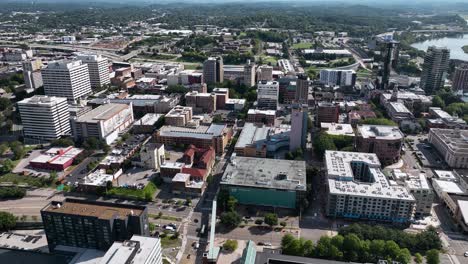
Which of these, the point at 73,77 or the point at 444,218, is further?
the point at 73,77

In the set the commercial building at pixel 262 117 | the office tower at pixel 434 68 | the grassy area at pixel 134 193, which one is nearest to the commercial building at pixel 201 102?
the commercial building at pixel 262 117

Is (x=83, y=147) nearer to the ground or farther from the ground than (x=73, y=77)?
nearer to the ground

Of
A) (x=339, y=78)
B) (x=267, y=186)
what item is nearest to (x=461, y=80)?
(x=339, y=78)

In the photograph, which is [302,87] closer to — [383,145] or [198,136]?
[383,145]

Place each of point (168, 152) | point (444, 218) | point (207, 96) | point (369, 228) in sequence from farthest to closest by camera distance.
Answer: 1. point (207, 96)
2. point (168, 152)
3. point (444, 218)
4. point (369, 228)

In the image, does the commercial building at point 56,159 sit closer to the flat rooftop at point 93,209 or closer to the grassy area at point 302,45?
the flat rooftop at point 93,209

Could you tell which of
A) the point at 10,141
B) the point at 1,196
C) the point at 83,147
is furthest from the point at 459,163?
the point at 10,141

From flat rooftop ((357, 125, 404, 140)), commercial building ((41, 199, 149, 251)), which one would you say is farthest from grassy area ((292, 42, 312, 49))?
commercial building ((41, 199, 149, 251))

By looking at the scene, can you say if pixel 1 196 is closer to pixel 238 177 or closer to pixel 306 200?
pixel 238 177
